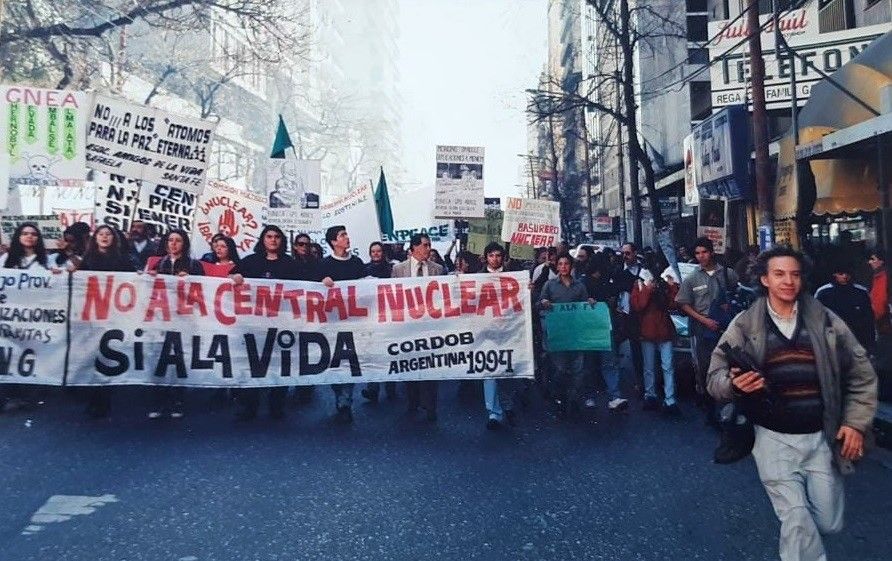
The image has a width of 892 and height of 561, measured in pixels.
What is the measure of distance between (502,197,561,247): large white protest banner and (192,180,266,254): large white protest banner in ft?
17.3

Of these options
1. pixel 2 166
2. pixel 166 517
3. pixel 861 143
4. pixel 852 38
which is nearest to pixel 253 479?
pixel 166 517

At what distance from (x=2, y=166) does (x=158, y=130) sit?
2.40m

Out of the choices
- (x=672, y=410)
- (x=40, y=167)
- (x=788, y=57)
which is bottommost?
(x=672, y=410)

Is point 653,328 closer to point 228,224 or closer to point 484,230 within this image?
point 228,224

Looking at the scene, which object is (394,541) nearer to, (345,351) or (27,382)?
(345,351)

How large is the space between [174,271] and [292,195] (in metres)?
5.73

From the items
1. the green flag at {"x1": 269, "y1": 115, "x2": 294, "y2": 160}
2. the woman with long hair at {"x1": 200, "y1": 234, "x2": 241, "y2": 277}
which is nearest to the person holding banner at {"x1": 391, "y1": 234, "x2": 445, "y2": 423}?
the woman with long hair at {"x1": 200, "y1": 234, "x2": 241, "y2": 277}

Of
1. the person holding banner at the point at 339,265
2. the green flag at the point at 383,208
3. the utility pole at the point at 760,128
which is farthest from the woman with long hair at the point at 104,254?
the utility pole at the point at 760,128

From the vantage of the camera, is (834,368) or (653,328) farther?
(653,328)

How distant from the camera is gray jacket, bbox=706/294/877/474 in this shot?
10.1ft

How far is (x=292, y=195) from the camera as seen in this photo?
12742 mm

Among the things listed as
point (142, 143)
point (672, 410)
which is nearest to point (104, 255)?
point (142, 143)

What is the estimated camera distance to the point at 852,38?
45.0 feet

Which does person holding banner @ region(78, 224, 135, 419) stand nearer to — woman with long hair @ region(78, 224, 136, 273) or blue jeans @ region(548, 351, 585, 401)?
woman with long hair @ region(78, 224, 136, 273)
